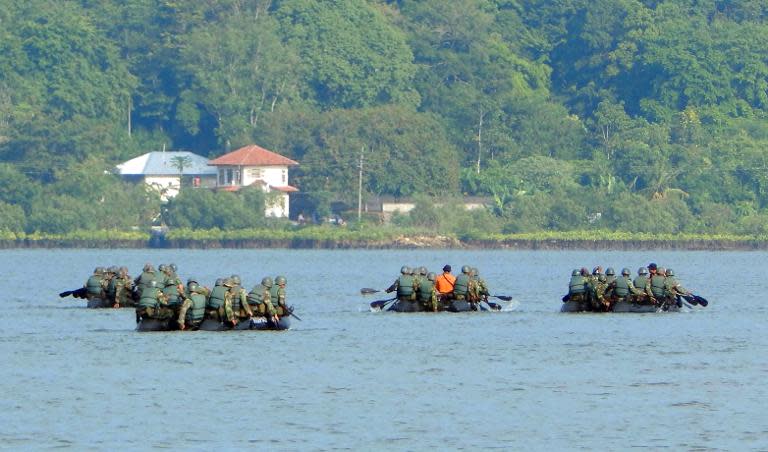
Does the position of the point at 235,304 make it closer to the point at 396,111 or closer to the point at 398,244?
the point at 398,244

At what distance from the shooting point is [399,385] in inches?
2221

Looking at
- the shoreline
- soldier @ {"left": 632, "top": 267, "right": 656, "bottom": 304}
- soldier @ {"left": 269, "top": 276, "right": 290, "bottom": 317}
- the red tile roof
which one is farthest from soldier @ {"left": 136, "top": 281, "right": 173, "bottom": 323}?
the red tile roof

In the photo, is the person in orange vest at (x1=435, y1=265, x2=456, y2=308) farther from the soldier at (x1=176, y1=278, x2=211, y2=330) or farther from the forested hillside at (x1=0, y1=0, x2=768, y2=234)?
the forested hillside at (x1=0, y1=0, x2=768, y2=234)

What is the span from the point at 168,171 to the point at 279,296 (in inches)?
4755

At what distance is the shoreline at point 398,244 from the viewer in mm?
168625

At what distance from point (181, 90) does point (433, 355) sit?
132091 millimetres

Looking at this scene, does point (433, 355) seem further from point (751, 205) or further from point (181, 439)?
point (751, 205)

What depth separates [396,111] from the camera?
580 feet

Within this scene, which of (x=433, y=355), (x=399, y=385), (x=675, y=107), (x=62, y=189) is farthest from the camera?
(x=675, y=107)

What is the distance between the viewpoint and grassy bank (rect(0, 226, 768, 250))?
552ft

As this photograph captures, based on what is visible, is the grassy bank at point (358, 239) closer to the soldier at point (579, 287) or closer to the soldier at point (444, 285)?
the soldier at point (579, 287)

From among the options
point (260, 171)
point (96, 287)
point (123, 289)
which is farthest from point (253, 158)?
point (123, 289)

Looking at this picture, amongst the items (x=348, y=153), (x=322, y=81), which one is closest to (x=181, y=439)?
(x=348, y=153)

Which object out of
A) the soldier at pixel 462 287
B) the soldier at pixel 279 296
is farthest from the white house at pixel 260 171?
the soldier at pixel 279 296
